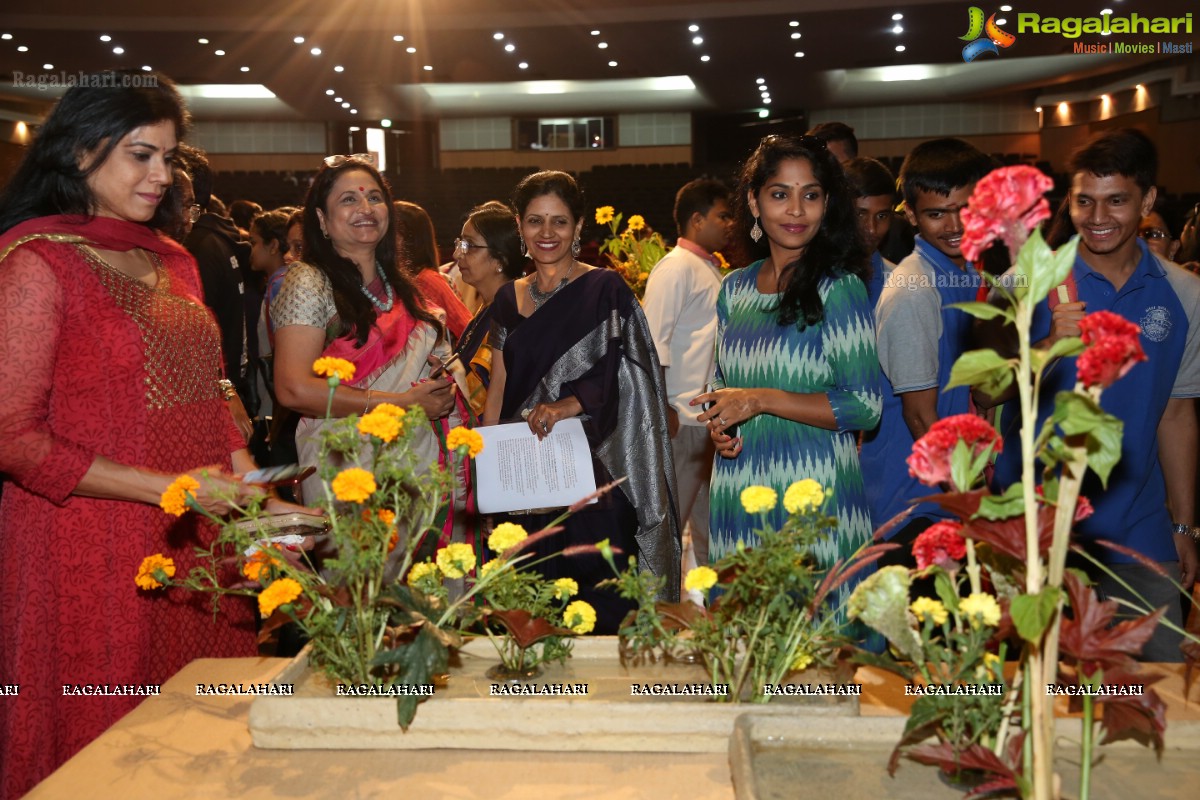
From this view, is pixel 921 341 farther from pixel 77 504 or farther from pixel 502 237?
pixel 502 237

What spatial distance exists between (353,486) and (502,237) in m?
2.63

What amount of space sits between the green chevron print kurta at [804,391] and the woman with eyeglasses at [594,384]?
0.57 m

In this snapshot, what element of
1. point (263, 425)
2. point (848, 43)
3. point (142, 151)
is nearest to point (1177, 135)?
point (848, 43)

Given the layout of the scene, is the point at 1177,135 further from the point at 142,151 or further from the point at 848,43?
the point at 142,151

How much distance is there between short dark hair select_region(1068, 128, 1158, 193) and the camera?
1870mm

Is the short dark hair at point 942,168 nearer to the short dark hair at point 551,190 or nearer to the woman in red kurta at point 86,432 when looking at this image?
the short dark hair at point 551,190

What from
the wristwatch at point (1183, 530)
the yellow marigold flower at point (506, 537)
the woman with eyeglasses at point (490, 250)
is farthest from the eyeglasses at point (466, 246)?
the yellow marigold flower at point (506, 537)

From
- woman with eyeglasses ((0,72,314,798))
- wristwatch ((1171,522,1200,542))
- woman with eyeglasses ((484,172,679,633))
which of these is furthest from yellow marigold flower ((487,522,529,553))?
wristwatch ((1171,522,1200,542))

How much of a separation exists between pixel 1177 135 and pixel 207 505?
607 inches

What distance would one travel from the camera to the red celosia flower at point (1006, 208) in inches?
29.2

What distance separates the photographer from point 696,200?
12.7ft

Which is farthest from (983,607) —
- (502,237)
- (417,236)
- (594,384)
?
(417,236)

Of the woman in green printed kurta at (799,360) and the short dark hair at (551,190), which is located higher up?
the short dark hair at (551,190)

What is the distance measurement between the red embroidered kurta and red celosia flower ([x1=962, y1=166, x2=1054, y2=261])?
1329 millimetres
